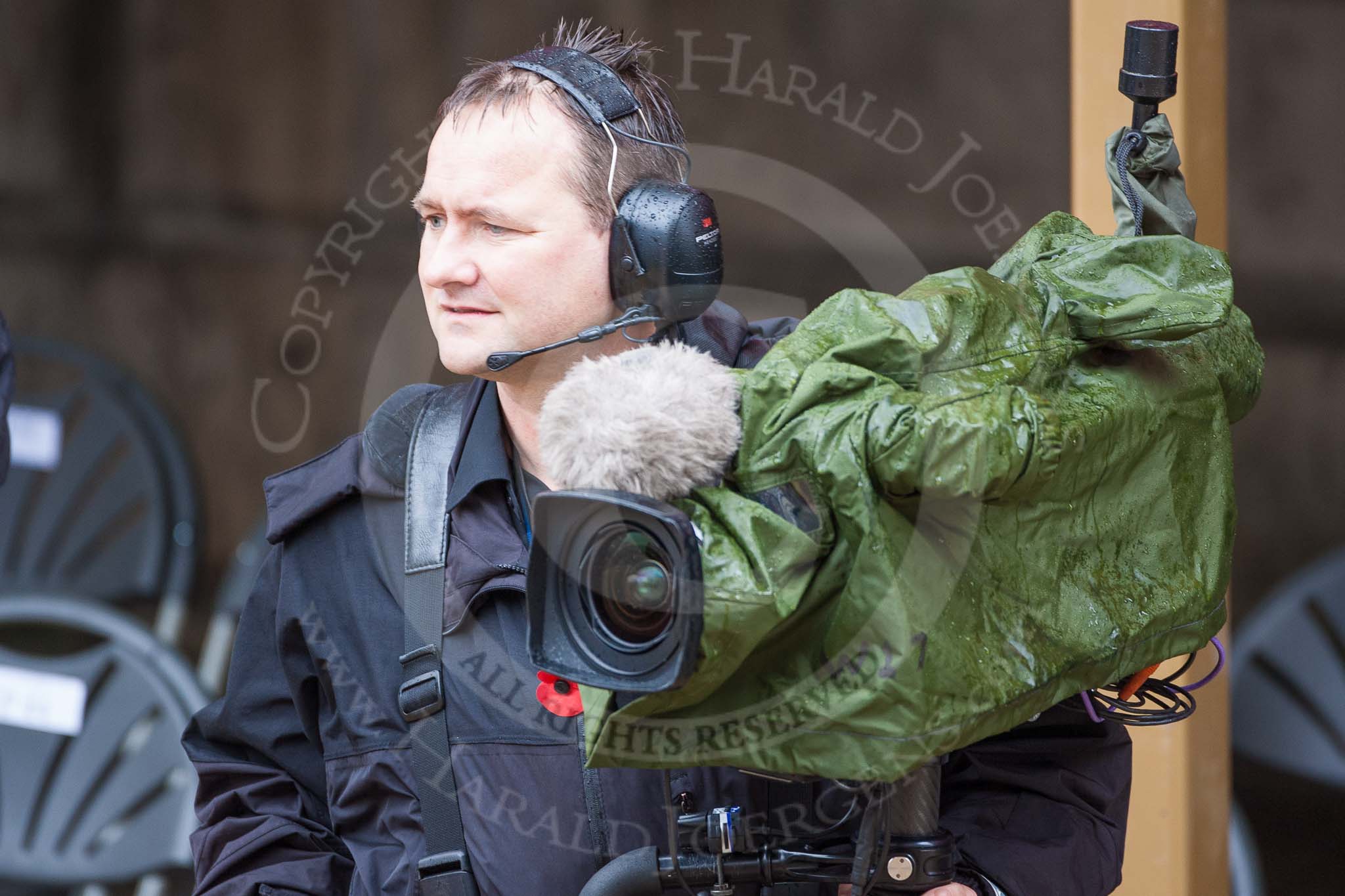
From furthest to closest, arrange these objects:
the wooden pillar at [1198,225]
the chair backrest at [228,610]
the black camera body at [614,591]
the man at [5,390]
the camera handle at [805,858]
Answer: the chair backrest at [228,610], the man at [5,390], the wooden pillar at [1198,225], the camera handle at [805,858], the black camera body at [614,591]

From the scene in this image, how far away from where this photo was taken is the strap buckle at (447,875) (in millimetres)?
1231

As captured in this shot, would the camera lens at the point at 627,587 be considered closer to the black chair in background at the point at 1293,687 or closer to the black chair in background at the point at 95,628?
the black chair in background at the point at 95,628

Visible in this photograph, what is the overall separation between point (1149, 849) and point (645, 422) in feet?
4.04

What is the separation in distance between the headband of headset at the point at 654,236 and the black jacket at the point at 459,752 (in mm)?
130

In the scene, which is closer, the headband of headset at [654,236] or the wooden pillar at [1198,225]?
the headband of headset at [654,236]

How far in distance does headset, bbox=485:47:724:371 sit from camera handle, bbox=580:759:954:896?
0.44 meters

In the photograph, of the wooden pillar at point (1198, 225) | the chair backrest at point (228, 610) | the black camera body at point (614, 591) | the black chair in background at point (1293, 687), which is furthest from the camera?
the chair backrest at point (228, 610)

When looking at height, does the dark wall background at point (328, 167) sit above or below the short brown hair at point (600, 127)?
above

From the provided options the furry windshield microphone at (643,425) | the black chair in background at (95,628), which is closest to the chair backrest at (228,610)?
the black chair in background at (95,628)

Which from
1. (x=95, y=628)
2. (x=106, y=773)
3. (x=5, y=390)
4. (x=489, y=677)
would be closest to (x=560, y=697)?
(x=489, y=677)

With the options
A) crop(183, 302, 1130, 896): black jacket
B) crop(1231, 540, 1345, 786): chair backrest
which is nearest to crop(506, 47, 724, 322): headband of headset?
crop(183, 302, 1130, 896): black jacket

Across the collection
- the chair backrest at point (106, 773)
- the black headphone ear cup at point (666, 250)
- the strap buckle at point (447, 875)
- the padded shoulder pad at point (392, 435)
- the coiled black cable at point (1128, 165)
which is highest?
the coiled black cable at point (1128, 165)

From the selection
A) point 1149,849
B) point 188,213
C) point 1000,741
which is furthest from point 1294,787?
point 188,213

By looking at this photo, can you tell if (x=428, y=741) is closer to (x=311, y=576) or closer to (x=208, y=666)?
(x=311, y=576)
